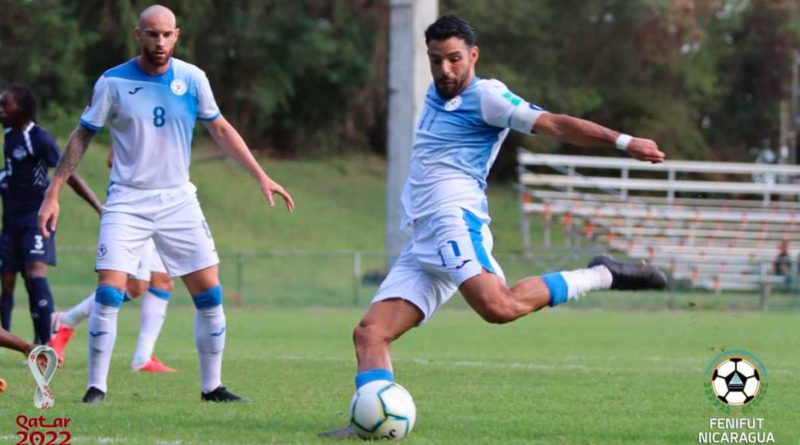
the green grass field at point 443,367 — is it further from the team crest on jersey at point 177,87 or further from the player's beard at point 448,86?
the team crest on jersey at point 177,87

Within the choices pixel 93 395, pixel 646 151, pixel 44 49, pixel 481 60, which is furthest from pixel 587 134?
pixel 481 60

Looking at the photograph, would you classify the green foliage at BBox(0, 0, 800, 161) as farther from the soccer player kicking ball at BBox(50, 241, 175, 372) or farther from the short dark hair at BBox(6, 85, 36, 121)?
the soccer player kicking ball at BBox(50, 241, 175, 372)

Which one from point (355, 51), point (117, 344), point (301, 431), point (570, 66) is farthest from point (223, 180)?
point (301, 431)

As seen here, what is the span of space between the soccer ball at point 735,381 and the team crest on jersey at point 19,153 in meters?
6.34

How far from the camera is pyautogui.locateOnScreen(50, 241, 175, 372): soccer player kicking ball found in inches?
442

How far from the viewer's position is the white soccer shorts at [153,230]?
27.7ft

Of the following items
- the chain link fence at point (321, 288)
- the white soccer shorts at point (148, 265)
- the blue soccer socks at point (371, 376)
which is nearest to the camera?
the blue soccer socks at point (371, 376)

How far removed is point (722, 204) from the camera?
39406mm

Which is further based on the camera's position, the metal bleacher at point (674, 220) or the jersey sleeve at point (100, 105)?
the metal bleacher at point (674, 220)

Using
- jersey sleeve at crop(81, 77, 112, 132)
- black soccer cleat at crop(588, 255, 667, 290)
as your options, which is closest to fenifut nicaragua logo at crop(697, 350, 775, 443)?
black soccer cleat at crop(588, 255, 667, 290)

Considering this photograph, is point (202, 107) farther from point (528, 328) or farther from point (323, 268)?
point (323, 268)

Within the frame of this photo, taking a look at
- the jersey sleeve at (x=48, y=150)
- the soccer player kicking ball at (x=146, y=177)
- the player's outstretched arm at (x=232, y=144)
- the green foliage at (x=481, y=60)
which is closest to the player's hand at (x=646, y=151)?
the soccer player kicking ball at (x=146, y=177)

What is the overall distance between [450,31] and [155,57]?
2.01 m

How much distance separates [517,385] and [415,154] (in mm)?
2967
